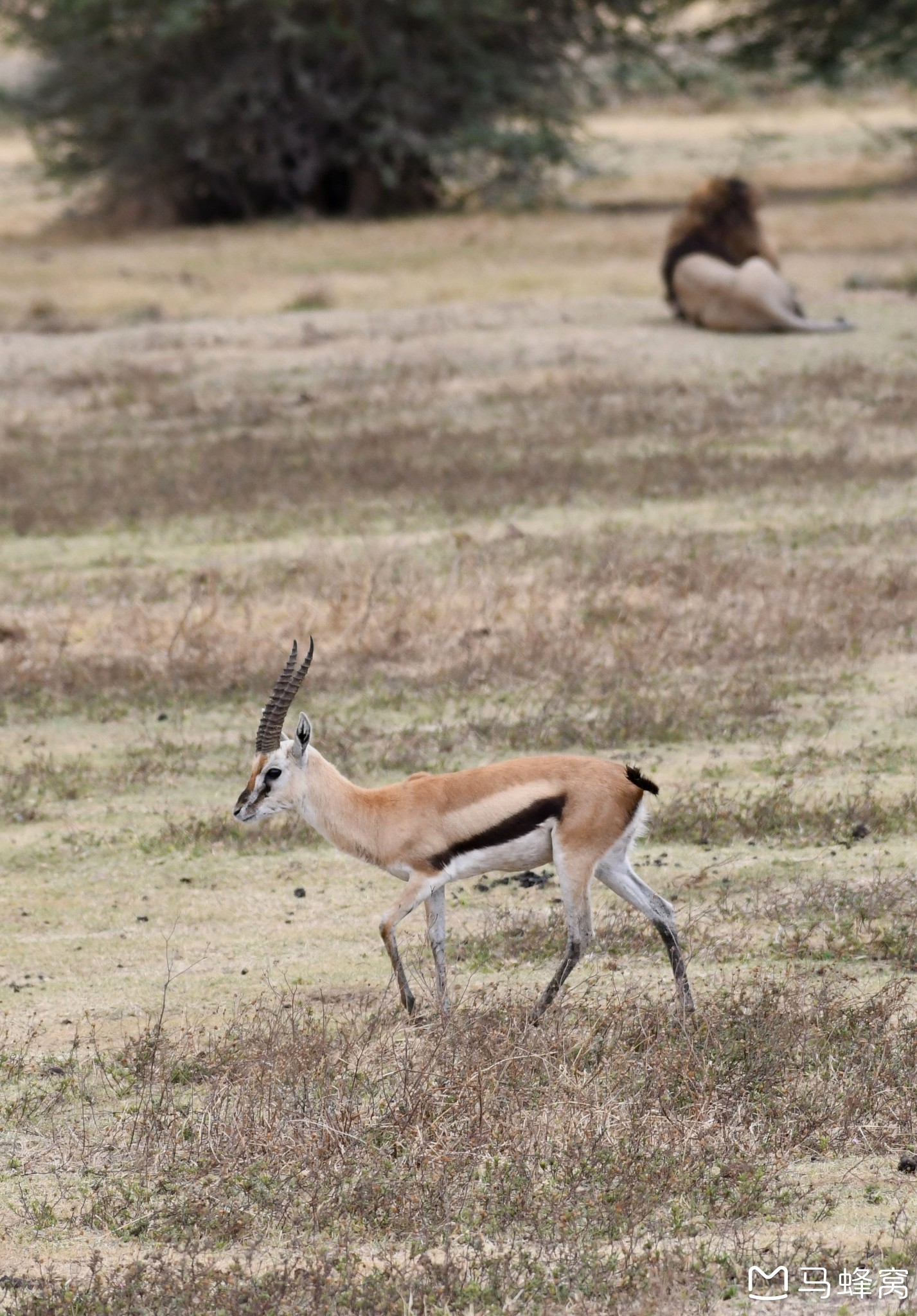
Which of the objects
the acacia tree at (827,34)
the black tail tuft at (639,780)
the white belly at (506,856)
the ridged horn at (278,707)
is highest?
the ridged horn at (278,707)

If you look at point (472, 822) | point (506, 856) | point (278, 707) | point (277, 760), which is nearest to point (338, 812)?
point (277, 760)

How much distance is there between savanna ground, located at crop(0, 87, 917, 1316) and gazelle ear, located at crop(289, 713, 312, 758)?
85cm

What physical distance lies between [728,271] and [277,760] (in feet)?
51.7

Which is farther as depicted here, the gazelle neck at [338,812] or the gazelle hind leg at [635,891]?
the gazelle neck at [338,812]

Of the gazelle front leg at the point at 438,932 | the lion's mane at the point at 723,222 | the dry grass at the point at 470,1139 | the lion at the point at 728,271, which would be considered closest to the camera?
the dry grass at the point at 470,1139

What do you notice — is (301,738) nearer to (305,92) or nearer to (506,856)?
(506,856)

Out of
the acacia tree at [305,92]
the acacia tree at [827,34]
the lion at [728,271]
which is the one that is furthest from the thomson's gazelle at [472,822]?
the acacia tree at [827,34]

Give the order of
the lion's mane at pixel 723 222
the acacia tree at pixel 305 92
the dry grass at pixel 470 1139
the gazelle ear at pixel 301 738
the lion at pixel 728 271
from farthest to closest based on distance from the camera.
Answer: the acacia tree at pixel 305 92, the lion's mane at pixel 723 222, the lion at pixel 728 271, the gazelle ear at pixel 301 738, the dry grass at pixel 470 1139

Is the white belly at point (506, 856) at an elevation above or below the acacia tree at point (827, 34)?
above

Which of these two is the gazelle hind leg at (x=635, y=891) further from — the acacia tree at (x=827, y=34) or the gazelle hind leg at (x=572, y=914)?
the acacia tree at (x=827, y=34)

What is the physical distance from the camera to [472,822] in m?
6.59

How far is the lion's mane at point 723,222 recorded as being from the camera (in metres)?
22.8

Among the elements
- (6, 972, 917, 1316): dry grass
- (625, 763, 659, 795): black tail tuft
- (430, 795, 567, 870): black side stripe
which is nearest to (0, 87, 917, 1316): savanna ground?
(6, 972, 917, 1316): dry grass

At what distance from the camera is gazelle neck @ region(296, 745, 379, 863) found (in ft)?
22.4
